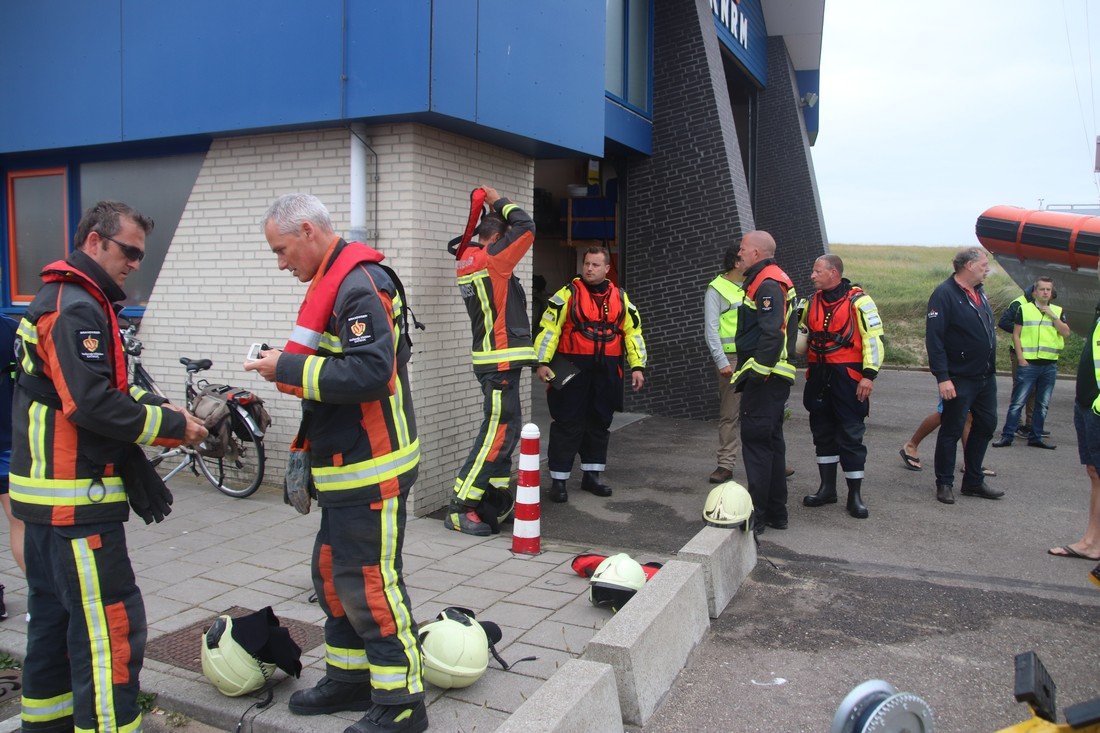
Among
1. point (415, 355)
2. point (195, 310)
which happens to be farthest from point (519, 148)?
point (195, 310)

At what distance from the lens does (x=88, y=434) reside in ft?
10.4

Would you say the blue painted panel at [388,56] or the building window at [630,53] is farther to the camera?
the building window at [630,53]

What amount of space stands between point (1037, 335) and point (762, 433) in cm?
586

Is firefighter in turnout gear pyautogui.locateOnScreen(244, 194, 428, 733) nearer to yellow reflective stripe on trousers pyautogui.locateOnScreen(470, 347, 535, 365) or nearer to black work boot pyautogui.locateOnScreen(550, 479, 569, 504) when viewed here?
yellow reflective stripe on trousers pyautogui.locateOnScreen(470, 347, 535, 365)

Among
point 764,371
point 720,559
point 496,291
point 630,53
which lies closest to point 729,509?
point 720,559

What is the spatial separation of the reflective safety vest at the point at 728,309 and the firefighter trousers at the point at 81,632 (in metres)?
A: 5.51

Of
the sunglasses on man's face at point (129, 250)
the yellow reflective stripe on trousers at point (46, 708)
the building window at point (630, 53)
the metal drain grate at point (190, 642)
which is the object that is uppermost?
the building window at point (630, 53)

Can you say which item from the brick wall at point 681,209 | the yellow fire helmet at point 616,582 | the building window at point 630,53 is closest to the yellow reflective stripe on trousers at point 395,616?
the yellow fire helmet at point 616,582

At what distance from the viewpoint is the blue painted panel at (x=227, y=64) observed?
20.6ft

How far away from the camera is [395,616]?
3318 mm

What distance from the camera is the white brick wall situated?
6.46 metres

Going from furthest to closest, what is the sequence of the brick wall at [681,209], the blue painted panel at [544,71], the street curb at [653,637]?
the brick wall at [681,209] → the blue painted panel at [544,71] → the street curb at [653,637]

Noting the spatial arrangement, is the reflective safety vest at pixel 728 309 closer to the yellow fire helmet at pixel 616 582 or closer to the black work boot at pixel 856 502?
the black work boot at pixel 856 502

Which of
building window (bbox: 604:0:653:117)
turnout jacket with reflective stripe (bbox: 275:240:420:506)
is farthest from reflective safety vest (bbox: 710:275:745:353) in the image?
turnout jacket with reflective stripe (bbox: 275:240:420:506)
